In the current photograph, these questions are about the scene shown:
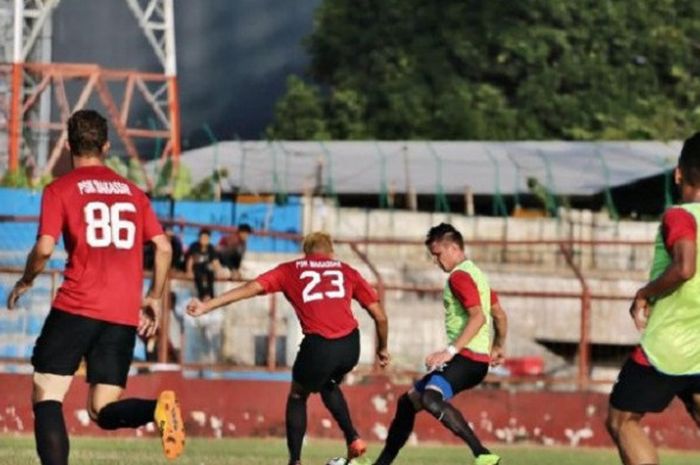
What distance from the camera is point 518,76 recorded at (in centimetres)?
6606

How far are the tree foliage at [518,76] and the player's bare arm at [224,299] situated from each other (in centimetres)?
4550

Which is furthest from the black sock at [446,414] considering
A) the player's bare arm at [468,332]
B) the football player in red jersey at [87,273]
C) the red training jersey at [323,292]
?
the football player in red jersey at [87,273]

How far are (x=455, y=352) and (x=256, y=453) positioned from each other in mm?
5094

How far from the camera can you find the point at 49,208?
12.3 metres

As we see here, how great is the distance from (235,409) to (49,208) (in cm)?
1134

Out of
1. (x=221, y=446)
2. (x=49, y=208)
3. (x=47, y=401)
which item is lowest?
(x=221, y=446)

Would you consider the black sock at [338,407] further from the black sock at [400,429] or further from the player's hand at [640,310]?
the player's hand at [640,310]

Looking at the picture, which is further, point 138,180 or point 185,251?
point 138,180

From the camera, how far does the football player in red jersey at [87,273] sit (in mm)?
12367

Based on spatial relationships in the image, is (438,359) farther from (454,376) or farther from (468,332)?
(454,376)

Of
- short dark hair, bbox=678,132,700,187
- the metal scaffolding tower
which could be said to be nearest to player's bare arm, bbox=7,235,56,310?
short dark hair, bbox=678,132,700,187

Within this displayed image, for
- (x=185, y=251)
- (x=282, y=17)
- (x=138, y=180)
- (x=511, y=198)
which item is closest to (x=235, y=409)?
(x=185, y=251)

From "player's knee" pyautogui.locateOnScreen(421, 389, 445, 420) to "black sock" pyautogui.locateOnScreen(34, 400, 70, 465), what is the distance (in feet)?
13.1

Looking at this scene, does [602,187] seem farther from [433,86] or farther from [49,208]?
[49,208]
